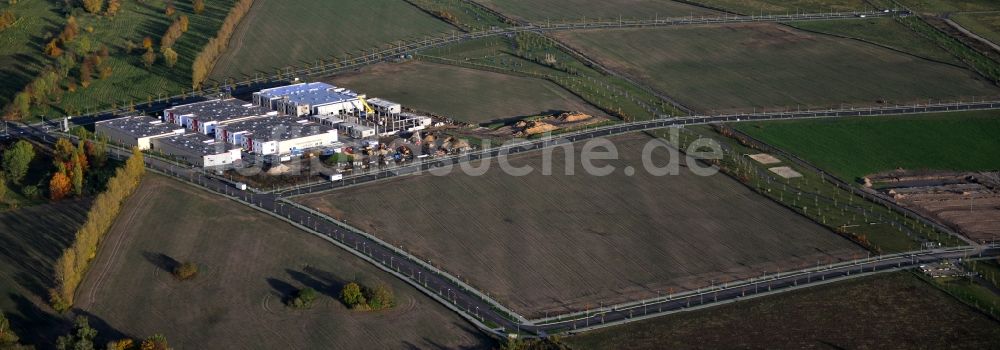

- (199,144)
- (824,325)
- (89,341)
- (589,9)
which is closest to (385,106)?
(199,144)

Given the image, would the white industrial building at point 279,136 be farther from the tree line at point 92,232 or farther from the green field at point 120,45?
the green field at point 120,45

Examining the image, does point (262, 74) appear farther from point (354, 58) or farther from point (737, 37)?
point (737, 37)

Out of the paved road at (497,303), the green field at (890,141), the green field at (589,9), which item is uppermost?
the paved road at (497,303)

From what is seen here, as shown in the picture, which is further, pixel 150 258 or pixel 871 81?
pixel 871 81

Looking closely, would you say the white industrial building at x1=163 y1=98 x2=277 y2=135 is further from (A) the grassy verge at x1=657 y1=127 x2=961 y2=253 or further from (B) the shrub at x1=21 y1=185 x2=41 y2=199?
(A) the grassy verge at x1=657 y1=127 x2=961 y2=253

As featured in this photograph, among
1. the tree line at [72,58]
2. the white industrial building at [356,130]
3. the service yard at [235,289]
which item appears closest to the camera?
the service yard at [235,289]

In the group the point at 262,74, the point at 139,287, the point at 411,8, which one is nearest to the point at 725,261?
the point at 139,287

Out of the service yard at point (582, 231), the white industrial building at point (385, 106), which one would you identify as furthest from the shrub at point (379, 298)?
the white industrial building at point (385, 106)

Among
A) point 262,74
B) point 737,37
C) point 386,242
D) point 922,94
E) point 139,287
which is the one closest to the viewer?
point 139,287
